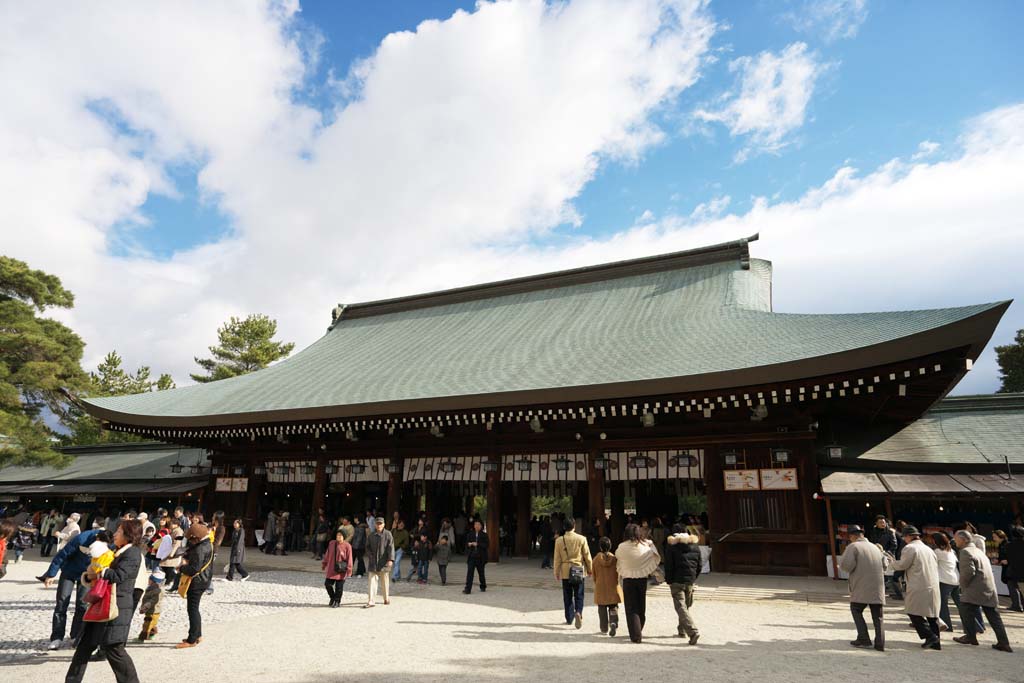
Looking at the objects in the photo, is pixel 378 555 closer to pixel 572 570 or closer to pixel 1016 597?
pixel 572 570

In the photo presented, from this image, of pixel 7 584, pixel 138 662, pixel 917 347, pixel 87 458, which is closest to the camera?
pixel 138 662

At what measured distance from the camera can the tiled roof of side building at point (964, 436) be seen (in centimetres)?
1287

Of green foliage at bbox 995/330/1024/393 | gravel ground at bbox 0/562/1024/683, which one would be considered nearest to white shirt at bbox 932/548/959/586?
gravel ground at bbox 0/562/1024/683

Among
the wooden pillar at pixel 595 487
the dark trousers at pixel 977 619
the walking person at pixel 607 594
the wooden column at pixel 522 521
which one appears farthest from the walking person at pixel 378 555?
the dark trousers at pixel 977 619

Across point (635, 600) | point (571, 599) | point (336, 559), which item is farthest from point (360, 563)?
point (635, 600)

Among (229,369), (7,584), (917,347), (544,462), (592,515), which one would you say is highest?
(229,369)

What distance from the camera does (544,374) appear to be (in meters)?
14.6

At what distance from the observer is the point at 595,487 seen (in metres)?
14.3

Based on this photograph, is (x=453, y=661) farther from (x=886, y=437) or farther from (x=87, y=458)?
(x=87, y=458)

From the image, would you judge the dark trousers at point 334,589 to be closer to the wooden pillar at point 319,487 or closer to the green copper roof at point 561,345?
the green copper roof at point 561,345

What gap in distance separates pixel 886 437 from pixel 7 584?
20923mm

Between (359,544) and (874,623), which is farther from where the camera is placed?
(359,544)

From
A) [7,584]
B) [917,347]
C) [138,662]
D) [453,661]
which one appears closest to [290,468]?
[7,584]

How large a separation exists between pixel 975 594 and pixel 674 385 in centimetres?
564
